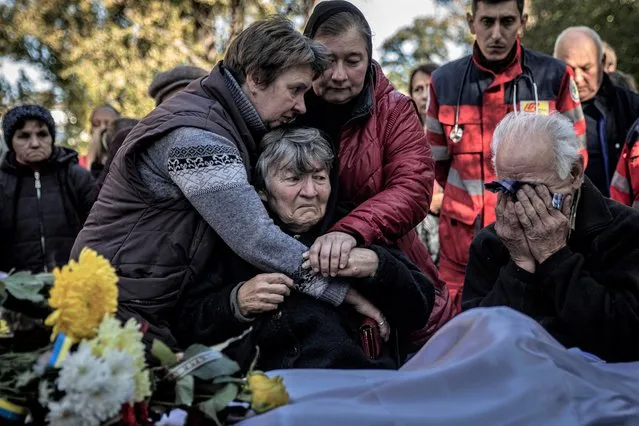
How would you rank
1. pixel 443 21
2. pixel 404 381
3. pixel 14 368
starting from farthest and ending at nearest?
pixel 443 21 → pixel 404 381 → pixel 14 368

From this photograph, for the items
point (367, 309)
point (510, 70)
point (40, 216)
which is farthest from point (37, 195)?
point (367, 309)

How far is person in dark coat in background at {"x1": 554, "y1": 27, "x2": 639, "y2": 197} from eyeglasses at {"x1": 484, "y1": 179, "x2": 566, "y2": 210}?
114 inches

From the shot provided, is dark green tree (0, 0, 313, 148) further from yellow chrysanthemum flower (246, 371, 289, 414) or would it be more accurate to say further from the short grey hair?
yellow chrysanthemum flower (246, 371, 289, 414)

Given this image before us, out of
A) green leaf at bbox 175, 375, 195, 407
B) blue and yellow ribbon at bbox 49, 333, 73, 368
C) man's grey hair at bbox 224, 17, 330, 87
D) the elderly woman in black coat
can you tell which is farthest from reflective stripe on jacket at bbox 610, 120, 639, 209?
blue and yellow ribbon at bbox 49, 333, 73, 368

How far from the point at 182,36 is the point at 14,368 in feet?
56.7

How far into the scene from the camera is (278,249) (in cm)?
363

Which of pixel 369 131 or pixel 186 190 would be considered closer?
pixel 186 190

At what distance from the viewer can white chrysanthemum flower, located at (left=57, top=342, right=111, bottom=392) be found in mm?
2279

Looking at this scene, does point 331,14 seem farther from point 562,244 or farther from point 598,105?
point 598,105

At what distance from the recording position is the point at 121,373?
2350 millimetres

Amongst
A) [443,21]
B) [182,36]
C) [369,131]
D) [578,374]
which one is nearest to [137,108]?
[182,36]

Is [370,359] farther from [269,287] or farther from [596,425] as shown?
[596,425]

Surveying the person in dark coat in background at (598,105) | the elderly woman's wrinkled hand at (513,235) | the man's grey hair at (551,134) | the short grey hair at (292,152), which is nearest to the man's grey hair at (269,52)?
the short grey hair at (292,152)

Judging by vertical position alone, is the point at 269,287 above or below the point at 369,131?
below
